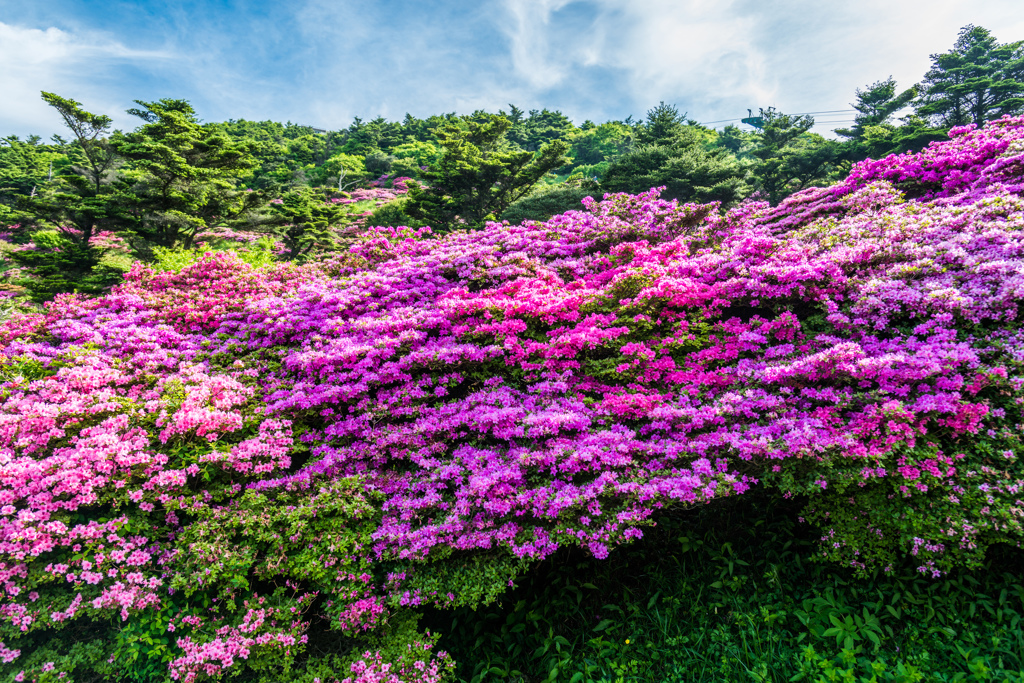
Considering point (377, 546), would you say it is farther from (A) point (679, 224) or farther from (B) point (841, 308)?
(A) point (679, 224)

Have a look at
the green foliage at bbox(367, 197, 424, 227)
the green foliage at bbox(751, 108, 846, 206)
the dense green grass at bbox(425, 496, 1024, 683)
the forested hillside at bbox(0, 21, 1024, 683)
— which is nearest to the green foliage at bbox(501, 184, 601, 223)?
the green foliage at bbox(367, 197, 424, 227)

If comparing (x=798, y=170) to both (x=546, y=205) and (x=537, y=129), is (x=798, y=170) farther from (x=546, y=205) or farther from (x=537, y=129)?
(x=537, y=129)

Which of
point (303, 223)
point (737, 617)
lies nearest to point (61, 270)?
point (303, 223)

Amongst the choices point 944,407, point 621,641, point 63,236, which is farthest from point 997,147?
point 63,236

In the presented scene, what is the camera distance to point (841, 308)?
614 cm

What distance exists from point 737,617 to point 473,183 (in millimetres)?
21482

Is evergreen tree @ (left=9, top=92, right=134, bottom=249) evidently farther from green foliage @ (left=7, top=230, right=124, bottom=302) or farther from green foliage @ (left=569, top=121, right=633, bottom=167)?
Answer: green foliage @ (left=569, top=121, right=633, bottom=167)

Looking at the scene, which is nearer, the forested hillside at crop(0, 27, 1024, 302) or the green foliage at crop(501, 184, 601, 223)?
the forested hillside at crop(0, 27, 1024, 302)

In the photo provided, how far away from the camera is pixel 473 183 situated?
21.9 meters

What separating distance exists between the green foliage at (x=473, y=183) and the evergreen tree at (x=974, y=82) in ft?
94.4

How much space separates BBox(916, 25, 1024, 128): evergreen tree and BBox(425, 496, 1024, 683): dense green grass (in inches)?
1523

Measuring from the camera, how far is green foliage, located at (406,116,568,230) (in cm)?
2095

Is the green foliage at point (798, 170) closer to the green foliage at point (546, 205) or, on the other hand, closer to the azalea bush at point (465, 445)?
the green foliage at point (546, 205)

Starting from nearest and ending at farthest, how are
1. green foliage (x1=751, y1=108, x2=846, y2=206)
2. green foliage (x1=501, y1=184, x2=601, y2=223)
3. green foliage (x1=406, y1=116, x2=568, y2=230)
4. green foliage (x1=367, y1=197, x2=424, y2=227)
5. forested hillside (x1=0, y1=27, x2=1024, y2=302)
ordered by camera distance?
forested hillside (x1=0, y1=27, x2=1024, y2=302) → green foliage (x1=501, y1=184, x2=601, y2=223) → green foliage (x1=406, y1=116, x2=568, y2=230) → green foliage (x1=367, y1=197, x2=424, y2=227) → green foliage (x1=751, y1=108, x2=846, y2=206)
